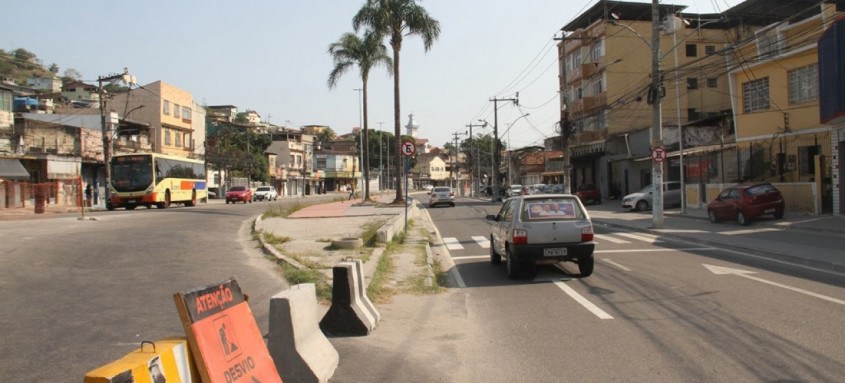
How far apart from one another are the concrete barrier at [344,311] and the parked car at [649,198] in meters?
30.7

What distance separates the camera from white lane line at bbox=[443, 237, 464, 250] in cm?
1753

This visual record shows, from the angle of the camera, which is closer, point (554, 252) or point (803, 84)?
point (554, 252)

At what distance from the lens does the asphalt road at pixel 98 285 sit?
6.22m

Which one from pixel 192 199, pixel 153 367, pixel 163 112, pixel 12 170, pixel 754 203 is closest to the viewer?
pixel 153 367

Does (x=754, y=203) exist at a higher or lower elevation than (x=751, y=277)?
higher

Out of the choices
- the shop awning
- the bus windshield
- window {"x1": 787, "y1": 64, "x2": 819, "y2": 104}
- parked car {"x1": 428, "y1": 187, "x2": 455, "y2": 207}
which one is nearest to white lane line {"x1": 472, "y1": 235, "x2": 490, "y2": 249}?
window {"x1": 787, "y1": 64, "x2": 819, "y2": 104}

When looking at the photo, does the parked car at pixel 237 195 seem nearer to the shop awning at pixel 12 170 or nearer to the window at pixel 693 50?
the shop awning at pixel 12 170

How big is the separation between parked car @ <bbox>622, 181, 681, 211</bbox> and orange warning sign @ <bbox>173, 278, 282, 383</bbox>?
33.0 metres

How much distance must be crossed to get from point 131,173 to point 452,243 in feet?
78.3

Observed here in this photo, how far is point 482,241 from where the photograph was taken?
1914 centimetres

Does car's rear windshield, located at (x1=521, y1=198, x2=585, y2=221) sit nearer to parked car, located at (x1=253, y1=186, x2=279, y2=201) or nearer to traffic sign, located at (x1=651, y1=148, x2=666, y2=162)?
traffic sign, located at (x1=651, y1=148, x2=666, y2=162)

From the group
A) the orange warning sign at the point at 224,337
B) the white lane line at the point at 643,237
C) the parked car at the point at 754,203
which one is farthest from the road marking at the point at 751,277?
the parked car at the point at 754,203

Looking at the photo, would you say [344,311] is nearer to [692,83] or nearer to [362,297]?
[362,297]

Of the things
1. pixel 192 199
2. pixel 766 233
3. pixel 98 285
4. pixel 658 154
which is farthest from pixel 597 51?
pixel 98 285
